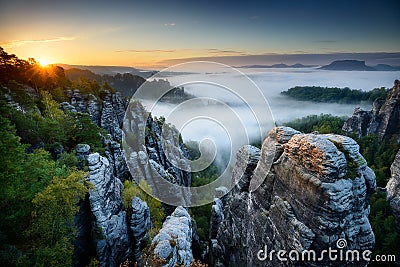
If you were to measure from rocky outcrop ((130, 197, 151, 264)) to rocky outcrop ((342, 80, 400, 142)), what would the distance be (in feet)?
278

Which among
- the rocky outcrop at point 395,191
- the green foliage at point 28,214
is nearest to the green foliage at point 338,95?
the rocky outcrop at point 395,191

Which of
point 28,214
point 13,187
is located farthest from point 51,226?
point 13,187

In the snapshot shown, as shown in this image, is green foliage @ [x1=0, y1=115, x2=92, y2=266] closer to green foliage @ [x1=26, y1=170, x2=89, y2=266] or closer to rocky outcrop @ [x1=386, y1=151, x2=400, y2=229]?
green foliage @ [x1=26, y1=170, x2=89, y2=266]

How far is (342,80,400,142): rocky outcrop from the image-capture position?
250ft

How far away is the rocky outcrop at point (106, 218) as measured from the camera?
816 inches

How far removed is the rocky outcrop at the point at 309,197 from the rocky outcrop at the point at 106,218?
1213 cm

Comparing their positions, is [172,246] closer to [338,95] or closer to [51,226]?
[51,226]

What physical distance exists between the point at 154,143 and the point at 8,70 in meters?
29.6

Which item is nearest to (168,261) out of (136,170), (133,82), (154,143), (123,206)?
(123,206)

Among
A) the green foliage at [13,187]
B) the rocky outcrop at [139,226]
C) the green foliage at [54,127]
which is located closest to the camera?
the green foliage at [13,187]

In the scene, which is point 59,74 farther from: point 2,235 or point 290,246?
point 290,246

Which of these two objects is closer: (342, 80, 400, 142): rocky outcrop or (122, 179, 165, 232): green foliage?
(122, 179, 165, 232): green foliage

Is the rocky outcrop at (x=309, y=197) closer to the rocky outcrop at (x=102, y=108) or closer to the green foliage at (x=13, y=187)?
the green foliage at (x=13, y=187)

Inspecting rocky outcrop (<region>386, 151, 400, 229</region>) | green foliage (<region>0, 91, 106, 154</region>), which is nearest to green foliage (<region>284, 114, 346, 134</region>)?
rocky outcrop (<region>386, 151, 400, 229</region>)
